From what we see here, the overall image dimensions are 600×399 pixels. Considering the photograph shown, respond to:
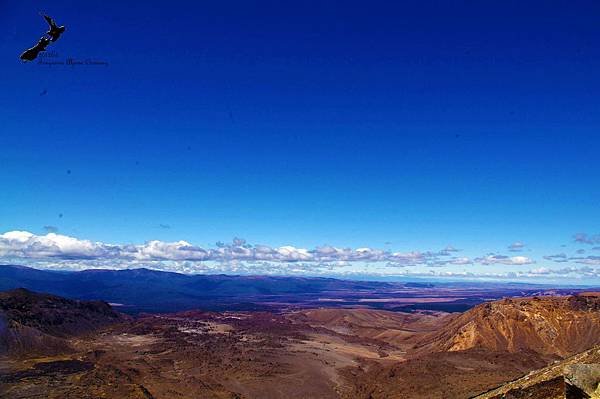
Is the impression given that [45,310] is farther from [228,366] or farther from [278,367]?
[278,367]

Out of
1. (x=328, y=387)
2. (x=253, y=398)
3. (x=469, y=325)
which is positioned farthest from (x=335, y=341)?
(x=253, y=398)

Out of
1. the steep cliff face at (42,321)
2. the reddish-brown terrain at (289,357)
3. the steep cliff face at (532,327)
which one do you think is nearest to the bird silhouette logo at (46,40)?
the reddish-brown terrain at (289,357)

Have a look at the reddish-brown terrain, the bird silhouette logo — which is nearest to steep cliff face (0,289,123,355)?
the reddish-brown terrain

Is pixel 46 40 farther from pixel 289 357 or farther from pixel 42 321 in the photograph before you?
pixel 42 321

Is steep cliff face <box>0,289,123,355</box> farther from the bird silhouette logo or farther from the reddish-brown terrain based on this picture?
the bird silhouette logo

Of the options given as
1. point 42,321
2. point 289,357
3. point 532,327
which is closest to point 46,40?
point 289,357

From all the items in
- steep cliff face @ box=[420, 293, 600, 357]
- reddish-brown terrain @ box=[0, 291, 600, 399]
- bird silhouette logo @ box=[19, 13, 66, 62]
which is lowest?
reddish-brown terrain @ box=[0, 291, 600, 399]
